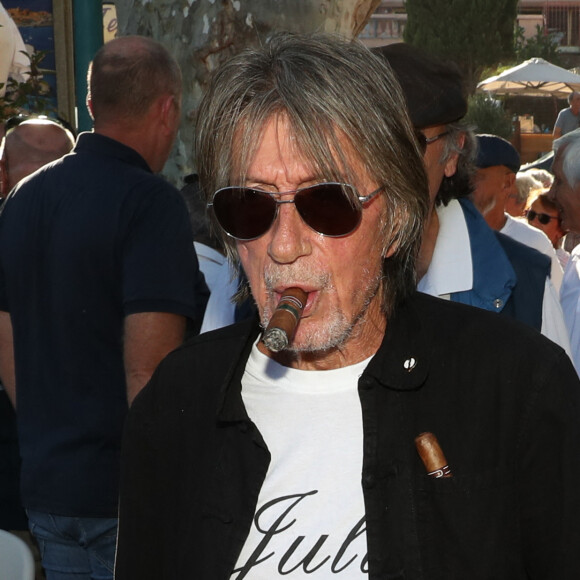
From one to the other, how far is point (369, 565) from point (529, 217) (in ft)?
18.8

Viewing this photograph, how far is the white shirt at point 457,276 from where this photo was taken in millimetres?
2541

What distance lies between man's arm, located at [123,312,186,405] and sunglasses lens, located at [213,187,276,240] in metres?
1.21

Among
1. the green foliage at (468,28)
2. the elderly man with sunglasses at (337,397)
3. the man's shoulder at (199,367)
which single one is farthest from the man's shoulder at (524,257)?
the green foliage at (468,28)

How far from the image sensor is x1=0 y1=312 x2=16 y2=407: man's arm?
3434 millimetres

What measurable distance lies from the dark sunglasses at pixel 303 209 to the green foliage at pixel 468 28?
29.8m

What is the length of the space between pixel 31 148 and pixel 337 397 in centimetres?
300

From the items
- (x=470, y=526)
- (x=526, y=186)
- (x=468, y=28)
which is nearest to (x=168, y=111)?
(x=470, y=526)

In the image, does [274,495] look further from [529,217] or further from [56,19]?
[529,217]

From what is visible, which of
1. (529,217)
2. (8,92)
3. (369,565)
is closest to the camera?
(369,565)

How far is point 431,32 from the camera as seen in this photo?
3094 centimetres

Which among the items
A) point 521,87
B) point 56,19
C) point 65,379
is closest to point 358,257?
point 65,379

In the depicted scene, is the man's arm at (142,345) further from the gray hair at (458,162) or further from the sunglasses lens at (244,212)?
the sunglasses lens at (244,212)

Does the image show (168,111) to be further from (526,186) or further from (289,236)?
(526,186)

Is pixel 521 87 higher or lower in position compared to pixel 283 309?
lower
